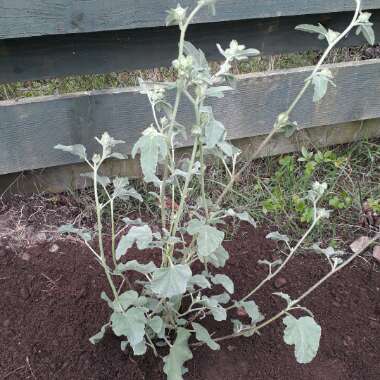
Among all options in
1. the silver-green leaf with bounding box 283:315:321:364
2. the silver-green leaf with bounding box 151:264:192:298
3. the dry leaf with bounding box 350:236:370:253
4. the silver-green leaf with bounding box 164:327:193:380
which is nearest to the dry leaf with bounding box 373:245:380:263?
the dry leaf with bounding box 350:236:370:253

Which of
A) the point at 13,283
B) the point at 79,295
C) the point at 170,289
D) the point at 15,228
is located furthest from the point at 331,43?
the point at 15,228

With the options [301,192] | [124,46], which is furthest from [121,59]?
[301,192]

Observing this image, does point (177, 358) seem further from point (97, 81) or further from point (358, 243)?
point (97, 81)

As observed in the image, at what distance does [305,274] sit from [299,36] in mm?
1106

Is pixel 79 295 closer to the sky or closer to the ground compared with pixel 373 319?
closer to the sky

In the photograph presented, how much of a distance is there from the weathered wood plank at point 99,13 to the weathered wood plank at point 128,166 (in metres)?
0.57

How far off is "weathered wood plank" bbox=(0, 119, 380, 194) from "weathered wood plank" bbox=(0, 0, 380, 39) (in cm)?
57

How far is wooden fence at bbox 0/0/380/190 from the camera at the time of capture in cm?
171

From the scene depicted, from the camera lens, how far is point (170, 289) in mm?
1055

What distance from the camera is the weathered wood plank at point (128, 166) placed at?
1.99 metres

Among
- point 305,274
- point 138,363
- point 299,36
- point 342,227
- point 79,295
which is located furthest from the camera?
point 299,36

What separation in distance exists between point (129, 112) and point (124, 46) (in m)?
0.26

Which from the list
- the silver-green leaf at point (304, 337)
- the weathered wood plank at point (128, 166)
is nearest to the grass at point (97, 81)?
the weathered wood plank at point (128, 166)

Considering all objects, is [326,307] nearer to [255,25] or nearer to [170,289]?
[170,289]
